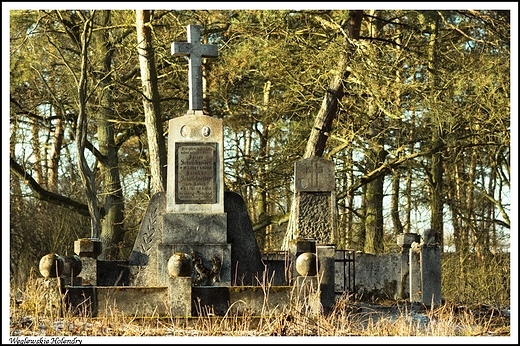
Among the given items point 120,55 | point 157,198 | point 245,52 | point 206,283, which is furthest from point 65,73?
point 206,283

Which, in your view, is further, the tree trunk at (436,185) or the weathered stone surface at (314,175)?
the tree trunk at (436,185)

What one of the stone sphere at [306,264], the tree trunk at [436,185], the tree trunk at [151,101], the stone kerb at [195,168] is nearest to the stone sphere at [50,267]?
the stone kerb at [195,168]

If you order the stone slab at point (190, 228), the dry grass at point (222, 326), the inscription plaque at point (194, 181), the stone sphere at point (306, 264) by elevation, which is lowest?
the dry grass at point (222, 326)

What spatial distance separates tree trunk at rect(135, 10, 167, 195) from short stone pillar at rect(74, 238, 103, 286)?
3.68 meters

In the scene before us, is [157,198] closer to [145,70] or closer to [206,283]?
[206,283]

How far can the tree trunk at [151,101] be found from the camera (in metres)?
17.9

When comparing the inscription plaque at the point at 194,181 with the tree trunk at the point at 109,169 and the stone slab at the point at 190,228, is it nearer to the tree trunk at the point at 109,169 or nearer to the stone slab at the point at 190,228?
the stone slab at the point at 190,228

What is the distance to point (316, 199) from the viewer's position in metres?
15.9

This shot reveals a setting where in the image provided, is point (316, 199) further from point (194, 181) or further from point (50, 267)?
point (50, 267)

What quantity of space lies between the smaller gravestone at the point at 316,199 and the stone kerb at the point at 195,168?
2.37 metres

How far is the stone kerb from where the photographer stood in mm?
13602

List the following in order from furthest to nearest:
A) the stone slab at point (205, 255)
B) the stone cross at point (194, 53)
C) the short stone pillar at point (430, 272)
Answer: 1. the short stone pillar at point (430, 272)
2. the stone cross at point (194, 53)
3. the stone slab at point (205, 255)

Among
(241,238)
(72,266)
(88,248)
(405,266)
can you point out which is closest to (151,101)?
(88,248)

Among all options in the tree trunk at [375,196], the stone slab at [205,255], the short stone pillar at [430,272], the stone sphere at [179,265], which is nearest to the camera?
the stone sphere at [179,265]
